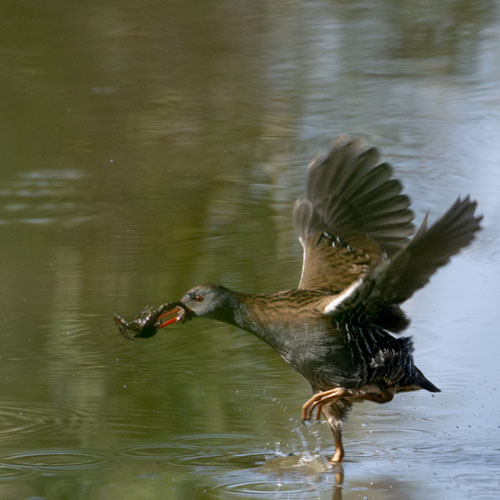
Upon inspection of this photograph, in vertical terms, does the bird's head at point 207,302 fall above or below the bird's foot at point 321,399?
above

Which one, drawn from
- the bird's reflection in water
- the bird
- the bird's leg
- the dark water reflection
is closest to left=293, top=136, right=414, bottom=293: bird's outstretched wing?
the bird

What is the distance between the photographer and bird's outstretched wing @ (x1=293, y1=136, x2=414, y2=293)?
16.8ft

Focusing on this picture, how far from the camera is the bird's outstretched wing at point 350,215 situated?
5.11m

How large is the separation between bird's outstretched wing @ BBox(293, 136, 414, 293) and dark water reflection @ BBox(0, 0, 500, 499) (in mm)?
588

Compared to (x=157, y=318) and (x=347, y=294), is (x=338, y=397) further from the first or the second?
(x=157, y=318)

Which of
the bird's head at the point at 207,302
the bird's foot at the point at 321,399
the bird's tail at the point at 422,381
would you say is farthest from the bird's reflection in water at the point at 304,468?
the bird's head at the point at 207,302

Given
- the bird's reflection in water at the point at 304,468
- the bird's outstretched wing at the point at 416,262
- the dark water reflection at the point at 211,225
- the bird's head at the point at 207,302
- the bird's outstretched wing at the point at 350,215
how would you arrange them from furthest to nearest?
the bird's outstretched wing at the point at 350,215 < the bird's head at the point at 207,302 < the dark water reflection at the point at 211,225 < the bird's reflection in water at the point at 304,468 < the bird's outstretched wing at the point at 416,262

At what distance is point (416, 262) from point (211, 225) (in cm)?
310

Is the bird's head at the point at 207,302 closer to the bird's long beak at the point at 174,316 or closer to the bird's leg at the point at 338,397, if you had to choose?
the bird's long beak at the point at 174,316

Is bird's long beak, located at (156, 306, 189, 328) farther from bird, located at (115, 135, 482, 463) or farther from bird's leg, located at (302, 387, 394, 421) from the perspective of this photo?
bird's leg, located at (302, 387, 394, 421)

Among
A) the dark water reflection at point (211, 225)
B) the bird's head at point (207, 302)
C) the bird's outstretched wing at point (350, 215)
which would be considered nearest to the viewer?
the dark water reflection at point (211, 225)

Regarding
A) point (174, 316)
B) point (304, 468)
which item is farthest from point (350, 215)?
point (304, 468)

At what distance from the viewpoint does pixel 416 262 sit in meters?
4.17

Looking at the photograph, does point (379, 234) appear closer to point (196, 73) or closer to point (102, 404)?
point (102, 404)
